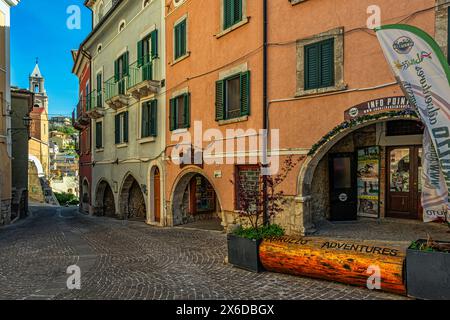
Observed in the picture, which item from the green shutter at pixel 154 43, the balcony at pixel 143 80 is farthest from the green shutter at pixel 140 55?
the green shutter at pixel 154 43

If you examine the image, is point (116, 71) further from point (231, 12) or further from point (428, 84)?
point (428, 84)

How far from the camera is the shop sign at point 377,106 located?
7634 millimetres

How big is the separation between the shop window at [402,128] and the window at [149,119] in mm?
9931

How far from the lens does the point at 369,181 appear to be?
38.7 feet

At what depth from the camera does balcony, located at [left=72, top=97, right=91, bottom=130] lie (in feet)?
82.3

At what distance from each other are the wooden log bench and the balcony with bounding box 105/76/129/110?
45.9 feet

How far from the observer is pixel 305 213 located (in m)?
9.54

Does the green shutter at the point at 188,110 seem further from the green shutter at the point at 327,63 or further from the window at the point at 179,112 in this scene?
the green shutter at the point at 327,63

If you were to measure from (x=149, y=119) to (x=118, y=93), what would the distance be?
435cm

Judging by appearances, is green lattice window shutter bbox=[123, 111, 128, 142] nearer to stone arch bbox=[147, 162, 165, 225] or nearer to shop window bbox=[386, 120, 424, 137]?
stone arch bbox=[147, 162, 165, 225]

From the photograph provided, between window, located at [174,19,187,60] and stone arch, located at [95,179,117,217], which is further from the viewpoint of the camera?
stone arch, located at [95,179,117,217]

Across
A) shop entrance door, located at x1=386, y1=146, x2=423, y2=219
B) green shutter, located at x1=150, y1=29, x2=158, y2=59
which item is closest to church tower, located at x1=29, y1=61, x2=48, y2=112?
green shutter, located at x1=150, y1=29, x2=158, y2=59
